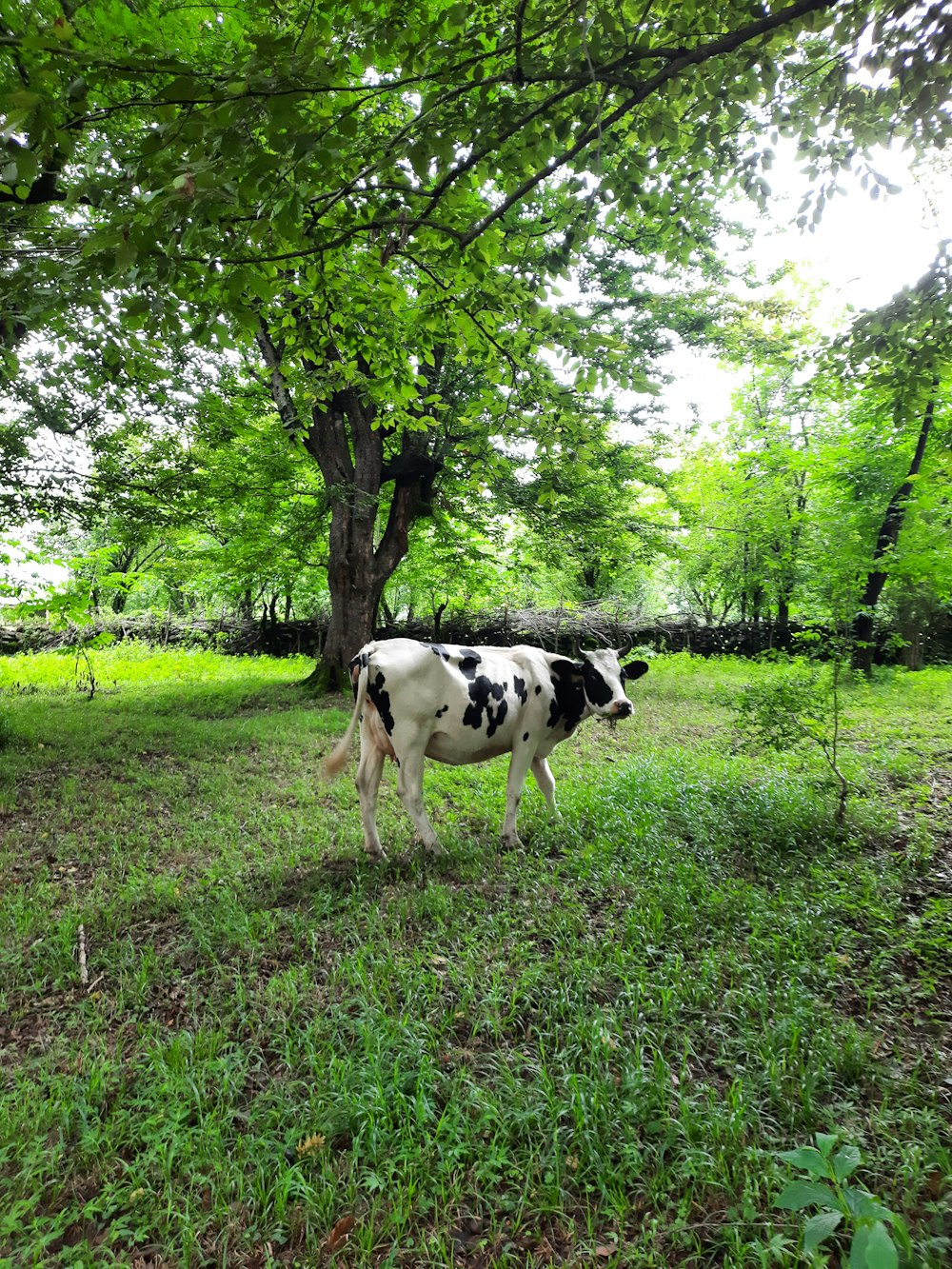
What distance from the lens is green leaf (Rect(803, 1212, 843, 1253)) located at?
5.12 ft

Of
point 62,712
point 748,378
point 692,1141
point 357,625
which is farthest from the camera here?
point 748,378

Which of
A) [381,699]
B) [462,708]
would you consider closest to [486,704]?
[462,708]

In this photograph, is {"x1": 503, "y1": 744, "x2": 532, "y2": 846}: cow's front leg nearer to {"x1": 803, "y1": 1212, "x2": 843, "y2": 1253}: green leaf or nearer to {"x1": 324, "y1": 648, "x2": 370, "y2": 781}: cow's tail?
{"x1": 324, "y1": 648, "x2": 370, "y2": 781}: cow's tail

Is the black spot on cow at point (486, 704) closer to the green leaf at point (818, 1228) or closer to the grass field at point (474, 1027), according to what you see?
the grass field at point (474, 1027)

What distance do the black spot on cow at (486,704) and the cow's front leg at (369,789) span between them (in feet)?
2.83

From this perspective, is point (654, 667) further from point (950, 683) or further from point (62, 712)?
point (62, 712)

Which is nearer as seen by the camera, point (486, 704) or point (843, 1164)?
point (843, 1164)

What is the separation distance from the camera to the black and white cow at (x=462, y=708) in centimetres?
523

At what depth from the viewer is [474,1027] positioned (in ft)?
10.0

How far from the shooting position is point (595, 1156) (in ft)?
7.61

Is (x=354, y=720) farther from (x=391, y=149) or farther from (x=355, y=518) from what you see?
(x=355, y=518)

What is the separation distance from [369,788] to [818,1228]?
4.18 metres

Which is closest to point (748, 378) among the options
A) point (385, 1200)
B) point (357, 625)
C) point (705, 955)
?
point (357, 625)

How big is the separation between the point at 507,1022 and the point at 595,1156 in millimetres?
896
